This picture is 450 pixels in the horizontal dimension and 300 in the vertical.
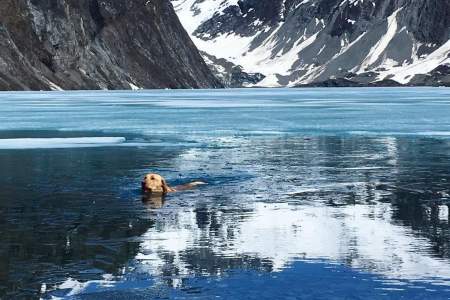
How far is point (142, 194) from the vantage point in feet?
84.3

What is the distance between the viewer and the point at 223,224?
20188 mm

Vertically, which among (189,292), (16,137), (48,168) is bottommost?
(189,292)

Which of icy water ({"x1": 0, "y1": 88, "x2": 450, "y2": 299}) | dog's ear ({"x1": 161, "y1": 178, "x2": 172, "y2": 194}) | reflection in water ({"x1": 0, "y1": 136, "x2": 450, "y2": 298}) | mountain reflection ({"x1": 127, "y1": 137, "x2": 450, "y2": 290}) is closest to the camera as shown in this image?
icy water ({"x1": 0, "y1": 88, "x2": 450, "y2": 299})

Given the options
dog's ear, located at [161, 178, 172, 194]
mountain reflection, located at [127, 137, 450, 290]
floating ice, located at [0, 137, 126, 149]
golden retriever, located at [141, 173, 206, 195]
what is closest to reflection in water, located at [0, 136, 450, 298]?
mountain reflection, located at [127, 137, 450, 290]

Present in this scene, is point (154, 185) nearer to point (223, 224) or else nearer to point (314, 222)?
point (223, 224)

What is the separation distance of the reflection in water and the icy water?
4 cm

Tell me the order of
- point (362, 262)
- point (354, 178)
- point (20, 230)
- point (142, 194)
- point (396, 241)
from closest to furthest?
point (362, 262) < point (396, 241) < point (20, 230) < point (142, 194) < point (354, 178)

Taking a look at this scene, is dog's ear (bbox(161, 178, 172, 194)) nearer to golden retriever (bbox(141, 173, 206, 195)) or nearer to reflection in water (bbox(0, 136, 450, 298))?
golden retriever (bbox(141, 173, 206, 195))

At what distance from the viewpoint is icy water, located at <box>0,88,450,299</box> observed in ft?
47.5

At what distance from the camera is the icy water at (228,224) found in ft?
47.5

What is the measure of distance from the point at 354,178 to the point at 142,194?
7797 millimetres

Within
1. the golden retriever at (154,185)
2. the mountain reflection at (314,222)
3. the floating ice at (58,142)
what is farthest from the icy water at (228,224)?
the floating ice at (58,142)

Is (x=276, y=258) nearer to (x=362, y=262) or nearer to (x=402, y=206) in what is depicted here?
(x=362, y=262)

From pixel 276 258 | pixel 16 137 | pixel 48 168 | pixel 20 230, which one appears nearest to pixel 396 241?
pixel 276 258
